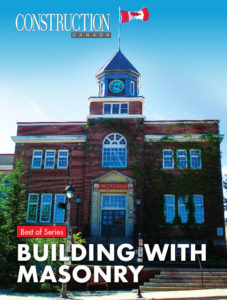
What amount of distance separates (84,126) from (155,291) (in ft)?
51.9

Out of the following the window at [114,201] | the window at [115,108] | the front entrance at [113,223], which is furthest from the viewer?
the window at [115,108]

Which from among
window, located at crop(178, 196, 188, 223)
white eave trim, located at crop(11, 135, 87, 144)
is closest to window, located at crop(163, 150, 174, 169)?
window, located at crop(178, 196, 188, 223)

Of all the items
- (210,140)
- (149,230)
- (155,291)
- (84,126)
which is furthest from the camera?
(84,126)

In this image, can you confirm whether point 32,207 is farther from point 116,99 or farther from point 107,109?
point 116,99

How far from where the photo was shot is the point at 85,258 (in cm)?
1902

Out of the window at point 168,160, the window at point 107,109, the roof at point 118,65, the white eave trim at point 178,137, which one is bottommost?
the window at point 168,160

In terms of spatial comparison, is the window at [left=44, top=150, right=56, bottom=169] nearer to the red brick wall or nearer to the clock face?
the red brick wall

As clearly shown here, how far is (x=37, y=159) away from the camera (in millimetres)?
27281

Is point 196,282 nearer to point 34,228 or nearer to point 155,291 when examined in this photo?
point 155,291

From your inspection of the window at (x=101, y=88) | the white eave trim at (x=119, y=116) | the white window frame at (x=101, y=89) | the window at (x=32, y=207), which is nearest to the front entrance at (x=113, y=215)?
the window at (x=32, y=207)

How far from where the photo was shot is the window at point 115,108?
27812mm

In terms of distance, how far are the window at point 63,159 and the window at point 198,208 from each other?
426 inches

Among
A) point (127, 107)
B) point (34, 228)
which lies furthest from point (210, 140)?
point (34, 228)

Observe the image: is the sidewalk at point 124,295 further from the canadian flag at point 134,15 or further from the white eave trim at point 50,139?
the canadian flag at point 134,15
